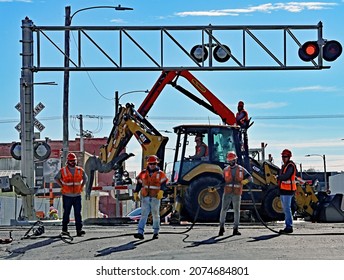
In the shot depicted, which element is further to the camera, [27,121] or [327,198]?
[327,198]

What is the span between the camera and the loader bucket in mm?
28078

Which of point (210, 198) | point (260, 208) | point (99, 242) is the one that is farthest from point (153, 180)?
point (260, 208)

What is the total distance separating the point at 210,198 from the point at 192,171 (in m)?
0.92

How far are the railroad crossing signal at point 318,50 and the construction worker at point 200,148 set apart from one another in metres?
3.96

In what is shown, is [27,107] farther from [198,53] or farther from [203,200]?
[203,200]

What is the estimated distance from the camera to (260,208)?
86.7 ft

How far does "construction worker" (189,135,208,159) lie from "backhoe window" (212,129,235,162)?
26 cm

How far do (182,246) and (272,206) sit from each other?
31.0ft

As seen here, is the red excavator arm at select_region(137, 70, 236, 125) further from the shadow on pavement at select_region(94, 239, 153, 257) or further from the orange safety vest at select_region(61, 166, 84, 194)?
the shadow on pavement at select_region(94, 239, 153, 257)

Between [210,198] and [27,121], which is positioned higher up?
[27,121]

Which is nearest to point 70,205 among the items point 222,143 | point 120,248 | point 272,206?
point 120,248

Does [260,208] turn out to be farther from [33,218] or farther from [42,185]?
[42,185]

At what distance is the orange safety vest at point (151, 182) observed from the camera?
62.5 ft

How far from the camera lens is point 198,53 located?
27.1 meters
